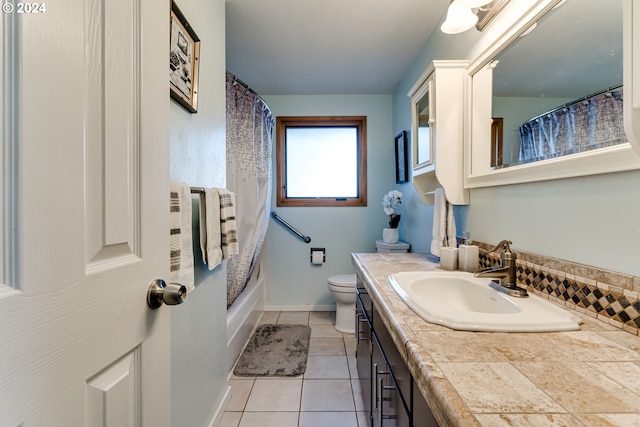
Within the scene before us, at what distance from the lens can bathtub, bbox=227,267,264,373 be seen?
1.95m

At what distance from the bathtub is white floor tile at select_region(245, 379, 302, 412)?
0.24 metres

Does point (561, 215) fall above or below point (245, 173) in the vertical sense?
below

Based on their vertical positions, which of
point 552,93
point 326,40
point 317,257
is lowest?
point 317,257

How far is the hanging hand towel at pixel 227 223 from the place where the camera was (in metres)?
1.33

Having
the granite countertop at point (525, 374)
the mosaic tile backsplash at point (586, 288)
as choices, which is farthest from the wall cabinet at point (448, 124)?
the granite countertop at point (525, 374)

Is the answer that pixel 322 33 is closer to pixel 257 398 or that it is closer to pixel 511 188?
pixel 511 188

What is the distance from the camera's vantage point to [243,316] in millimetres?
2256

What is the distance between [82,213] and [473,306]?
124cm

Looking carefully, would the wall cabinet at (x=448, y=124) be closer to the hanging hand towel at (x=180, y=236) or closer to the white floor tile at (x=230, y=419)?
the hanging hand towel at (x=180, y=236)

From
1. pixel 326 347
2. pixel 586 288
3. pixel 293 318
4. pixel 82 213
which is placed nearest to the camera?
pixel 82 213

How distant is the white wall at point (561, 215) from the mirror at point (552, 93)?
0.18 feet

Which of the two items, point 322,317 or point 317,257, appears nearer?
point 322,317

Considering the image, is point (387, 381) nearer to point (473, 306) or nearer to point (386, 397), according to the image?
point (386, 397)

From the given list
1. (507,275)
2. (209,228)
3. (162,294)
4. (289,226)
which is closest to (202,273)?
(209,228)
